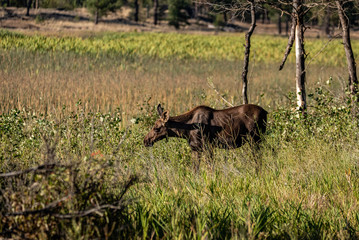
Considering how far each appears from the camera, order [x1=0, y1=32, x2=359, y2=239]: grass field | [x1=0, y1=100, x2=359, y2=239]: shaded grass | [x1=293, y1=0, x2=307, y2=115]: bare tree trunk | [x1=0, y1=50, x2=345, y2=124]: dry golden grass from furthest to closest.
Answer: [x1=0, y1=50, x2=345, y2=124]: dry golden grass, [x1=293, y1=0, x2=307, y2=115]: bare tree trunk, [x1=0, y1=100, x2=359, y2=239]: shaded grass, [x1=0, y1=32, x2=359, y2=239]: grass field

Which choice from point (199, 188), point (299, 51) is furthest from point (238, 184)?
point (299, 51)

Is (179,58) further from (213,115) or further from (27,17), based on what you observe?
(27,17)

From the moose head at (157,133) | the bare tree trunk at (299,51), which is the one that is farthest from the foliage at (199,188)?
the bare tree trunk at (299,51)

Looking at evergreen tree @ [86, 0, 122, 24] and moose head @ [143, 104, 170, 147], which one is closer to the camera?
moose head @ [143, 104, 170, 147]

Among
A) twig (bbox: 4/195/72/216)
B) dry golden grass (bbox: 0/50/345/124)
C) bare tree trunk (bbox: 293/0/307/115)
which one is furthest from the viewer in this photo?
dry golden grass (bbox: 0/50/345/124)

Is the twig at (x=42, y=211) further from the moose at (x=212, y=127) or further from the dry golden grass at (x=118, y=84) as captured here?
the dry golden grass at (x=118, y=84)

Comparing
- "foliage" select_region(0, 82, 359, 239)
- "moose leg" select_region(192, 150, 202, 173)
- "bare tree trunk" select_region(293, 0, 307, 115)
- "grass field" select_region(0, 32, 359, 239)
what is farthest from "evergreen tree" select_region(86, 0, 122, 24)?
"moose leg" select_region(192, 150, 202, 173)

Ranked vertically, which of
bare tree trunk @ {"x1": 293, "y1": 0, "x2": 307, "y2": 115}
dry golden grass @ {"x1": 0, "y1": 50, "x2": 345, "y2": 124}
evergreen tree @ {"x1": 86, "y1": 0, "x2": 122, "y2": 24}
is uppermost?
evergreen tree @ {"x1": 86, "y1": 0, "x2": 122, "y2": 24}

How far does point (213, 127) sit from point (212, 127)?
16 mm

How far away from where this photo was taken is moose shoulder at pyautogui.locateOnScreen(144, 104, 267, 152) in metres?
6.25

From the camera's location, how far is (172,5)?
225ft

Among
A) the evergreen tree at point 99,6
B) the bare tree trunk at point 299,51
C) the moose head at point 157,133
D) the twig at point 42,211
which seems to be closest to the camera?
the twig at point 42,211

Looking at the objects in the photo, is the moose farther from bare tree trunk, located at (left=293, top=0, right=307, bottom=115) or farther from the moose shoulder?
bare tree trunk, located at (left=293, top=0, right=307, bottom=115)

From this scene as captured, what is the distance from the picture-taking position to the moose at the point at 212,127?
20.5ft
